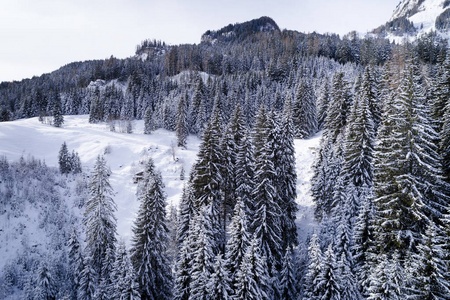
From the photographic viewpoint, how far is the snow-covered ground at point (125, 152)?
44.3m

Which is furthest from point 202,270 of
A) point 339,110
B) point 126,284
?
point 339,110

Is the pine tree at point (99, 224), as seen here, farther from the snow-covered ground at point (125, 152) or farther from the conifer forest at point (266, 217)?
the snow-covered ground at point (125, 152)

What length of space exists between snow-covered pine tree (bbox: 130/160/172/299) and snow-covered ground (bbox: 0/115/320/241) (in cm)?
1706

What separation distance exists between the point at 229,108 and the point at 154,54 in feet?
464

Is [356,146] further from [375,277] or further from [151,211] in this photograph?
[151,211]

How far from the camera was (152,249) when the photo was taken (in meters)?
22.2

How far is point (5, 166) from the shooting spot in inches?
1651

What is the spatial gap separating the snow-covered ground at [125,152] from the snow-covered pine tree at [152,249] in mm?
17061

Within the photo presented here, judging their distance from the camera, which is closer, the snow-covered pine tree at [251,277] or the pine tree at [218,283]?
the snow-covered pine tree at [251,277]

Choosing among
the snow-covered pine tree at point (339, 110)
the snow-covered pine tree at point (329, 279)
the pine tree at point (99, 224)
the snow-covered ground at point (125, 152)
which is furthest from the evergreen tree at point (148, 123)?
the snow-covered pine tree at point (329, 279)

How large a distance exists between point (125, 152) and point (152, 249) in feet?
151

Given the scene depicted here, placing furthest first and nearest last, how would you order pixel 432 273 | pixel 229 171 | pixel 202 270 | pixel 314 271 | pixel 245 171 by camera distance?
pixel 229 171
pixel 245 171
pixel 202 270
pixel 314 271
pixel 432 273

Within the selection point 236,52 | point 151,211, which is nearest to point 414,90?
point 151,211

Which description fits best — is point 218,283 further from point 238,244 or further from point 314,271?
point 314,271
